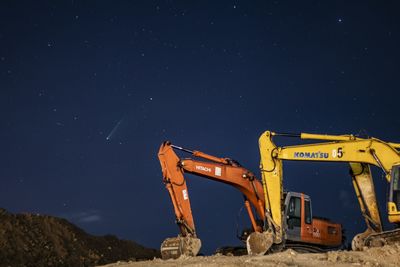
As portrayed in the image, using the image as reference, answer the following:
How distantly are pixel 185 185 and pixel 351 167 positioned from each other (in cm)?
560

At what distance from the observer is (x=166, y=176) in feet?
59.4

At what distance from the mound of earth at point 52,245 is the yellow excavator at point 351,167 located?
1006cm

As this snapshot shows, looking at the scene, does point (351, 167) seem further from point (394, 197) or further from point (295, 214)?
point (394, 197)

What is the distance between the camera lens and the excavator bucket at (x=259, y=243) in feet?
52.9

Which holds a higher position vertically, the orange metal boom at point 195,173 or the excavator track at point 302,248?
the orange metal boom at point 195,173

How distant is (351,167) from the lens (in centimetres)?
1791

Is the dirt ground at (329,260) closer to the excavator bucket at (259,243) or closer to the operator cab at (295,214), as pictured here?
the excavator bucket at (259,243)

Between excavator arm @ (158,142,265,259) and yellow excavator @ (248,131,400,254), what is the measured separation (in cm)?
203

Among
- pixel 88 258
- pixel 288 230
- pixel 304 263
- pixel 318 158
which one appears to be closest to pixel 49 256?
pixel 88 258

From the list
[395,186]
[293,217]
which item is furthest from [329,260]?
[293,217]

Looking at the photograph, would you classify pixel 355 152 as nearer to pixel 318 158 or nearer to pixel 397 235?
pixel 318 158

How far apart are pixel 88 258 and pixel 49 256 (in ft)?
7.74

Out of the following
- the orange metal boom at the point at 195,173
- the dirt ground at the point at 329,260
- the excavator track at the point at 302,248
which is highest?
the orange metal boom at the point at 195,173

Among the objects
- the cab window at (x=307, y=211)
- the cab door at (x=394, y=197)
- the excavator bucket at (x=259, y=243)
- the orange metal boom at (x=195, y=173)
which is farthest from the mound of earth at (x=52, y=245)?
the cab door at (x=394, y=197)
